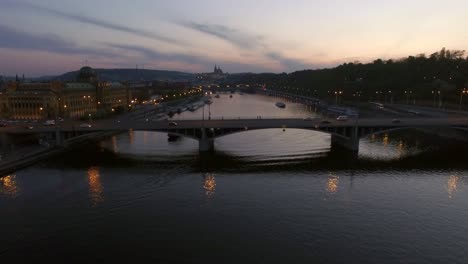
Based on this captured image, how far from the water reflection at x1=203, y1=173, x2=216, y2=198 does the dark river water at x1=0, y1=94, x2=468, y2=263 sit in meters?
0.11

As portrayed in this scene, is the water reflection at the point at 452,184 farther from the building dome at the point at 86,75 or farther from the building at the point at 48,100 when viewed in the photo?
the building dome at the point at 86,75

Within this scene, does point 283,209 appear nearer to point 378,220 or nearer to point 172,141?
point 378,220

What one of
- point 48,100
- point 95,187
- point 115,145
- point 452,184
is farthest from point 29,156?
point 452,184

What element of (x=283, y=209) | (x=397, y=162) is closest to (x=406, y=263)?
(x=283, y=209)

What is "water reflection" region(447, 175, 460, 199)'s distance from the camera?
34344 millimetres

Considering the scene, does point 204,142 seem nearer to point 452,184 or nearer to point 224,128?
point 224,128

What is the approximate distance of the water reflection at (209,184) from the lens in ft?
112

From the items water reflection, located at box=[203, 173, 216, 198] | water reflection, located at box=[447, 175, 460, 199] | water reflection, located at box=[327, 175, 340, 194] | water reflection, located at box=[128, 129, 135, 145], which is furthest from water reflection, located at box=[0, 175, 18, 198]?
water reflection, located at box=[447, 175, 460, 199]

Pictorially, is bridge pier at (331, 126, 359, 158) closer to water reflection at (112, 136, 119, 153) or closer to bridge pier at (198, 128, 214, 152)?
bridge pier at (198, 128, 214, 152)

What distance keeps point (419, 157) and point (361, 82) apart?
91.7 meters

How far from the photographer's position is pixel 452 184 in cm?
3719

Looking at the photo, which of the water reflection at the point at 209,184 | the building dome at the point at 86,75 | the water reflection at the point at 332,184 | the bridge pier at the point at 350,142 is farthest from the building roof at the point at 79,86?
the water reflection at the point at 332,184

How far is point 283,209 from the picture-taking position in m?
29.6

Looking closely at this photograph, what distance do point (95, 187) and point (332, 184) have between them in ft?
82.0
